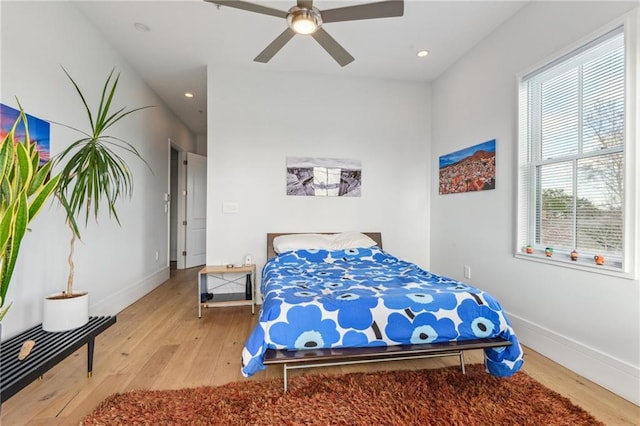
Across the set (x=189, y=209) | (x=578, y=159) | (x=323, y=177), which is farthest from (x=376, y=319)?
(x=189, y=209)

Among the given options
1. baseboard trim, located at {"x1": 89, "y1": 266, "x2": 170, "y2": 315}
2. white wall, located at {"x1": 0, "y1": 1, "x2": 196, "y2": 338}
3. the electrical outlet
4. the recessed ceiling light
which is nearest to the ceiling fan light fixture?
the recessed ceiling light

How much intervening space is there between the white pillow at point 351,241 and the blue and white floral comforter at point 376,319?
118 cm

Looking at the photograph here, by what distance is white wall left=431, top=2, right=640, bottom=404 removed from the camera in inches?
72.4

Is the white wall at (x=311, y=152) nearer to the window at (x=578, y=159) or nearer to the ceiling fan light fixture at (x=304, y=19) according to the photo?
the window at (x=578, y=159)

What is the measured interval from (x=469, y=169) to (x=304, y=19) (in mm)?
2330

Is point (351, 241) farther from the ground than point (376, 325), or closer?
farther from the ground

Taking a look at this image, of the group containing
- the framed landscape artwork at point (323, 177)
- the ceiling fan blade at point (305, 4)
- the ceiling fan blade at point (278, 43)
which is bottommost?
the framed landscape artwork at point (323, 177)

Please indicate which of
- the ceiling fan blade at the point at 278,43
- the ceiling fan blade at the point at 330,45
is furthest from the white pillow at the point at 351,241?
the ceiling fan blade at the point at 278,43

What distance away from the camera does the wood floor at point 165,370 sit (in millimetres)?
1612

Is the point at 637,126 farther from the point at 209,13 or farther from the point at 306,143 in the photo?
the point at 209,13

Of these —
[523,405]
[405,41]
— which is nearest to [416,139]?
[405,41]

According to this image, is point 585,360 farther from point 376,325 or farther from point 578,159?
point 376,325

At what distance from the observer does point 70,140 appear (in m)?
2.39

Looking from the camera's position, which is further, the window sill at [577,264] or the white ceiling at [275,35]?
the white ceiling at [275,35]
